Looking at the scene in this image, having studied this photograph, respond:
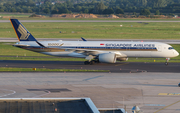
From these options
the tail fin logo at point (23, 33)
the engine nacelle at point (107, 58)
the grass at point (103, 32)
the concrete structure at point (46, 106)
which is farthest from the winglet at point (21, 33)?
the grass at point (103, 32)

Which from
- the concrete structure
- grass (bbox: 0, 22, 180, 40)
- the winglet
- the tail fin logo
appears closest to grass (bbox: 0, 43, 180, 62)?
the winglet

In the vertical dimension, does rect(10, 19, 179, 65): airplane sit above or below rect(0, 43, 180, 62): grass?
above

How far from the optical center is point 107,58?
48125 mm

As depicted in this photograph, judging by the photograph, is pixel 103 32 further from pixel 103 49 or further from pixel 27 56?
pixel 103 49

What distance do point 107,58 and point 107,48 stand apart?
293cm

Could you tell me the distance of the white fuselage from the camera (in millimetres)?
49938

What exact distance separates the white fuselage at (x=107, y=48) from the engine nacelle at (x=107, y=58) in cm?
184

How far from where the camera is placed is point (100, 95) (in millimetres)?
29406

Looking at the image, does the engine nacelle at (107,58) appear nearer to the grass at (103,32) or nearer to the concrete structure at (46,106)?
the concrete structure at (46,106)

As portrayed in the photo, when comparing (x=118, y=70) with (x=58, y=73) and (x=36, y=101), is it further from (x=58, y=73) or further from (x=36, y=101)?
(x=36, y=101)

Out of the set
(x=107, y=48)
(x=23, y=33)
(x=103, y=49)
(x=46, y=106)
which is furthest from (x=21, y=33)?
(x=46, y=106)

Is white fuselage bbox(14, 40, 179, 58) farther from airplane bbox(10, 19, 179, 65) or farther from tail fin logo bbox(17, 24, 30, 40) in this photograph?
tail fin logo bbox(17, 24, 30, 40)

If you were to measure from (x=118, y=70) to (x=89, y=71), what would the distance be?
15.9ft

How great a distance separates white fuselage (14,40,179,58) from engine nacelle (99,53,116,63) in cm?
184
